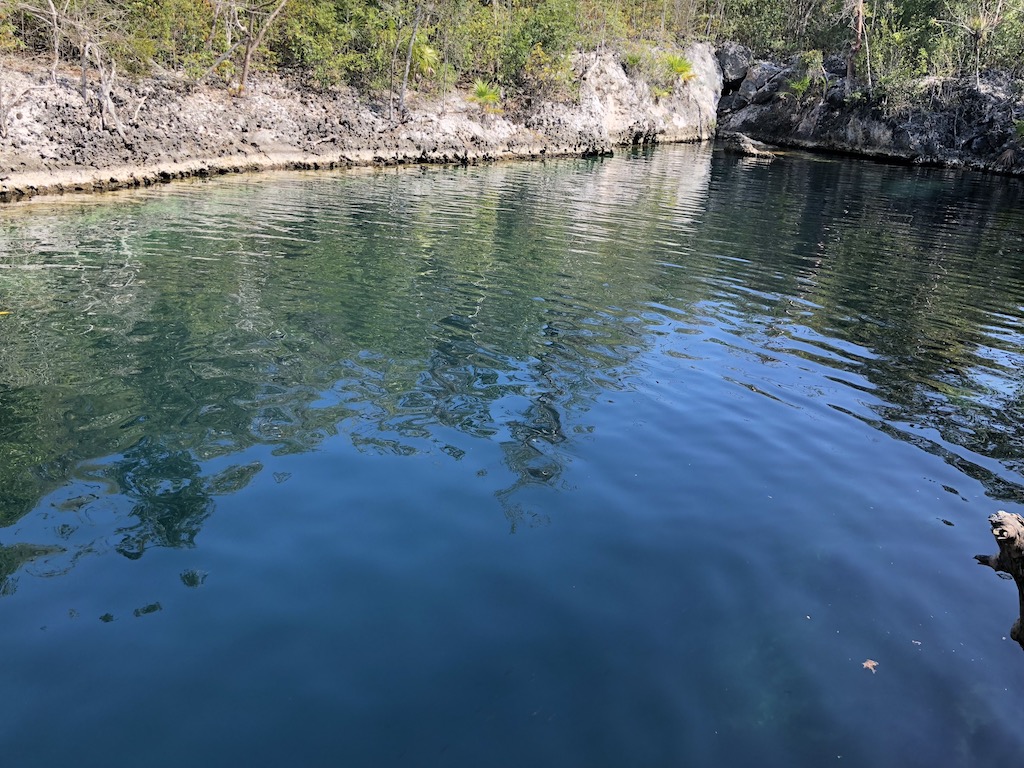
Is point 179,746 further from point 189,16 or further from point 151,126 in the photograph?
point 189,16

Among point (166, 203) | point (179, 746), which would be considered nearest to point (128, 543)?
point (179, 746)

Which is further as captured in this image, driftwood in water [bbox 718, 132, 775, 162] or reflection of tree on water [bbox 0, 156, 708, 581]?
driftwood in water [bbox 718, 132, 775, 162]

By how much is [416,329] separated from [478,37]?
33.6 m

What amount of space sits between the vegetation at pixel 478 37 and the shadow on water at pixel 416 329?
8.71 m

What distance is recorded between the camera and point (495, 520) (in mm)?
5629

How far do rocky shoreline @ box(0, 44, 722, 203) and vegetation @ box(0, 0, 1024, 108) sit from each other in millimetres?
894

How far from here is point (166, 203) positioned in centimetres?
2009

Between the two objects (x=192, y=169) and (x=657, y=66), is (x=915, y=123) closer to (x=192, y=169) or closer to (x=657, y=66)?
(x=657, y=66)

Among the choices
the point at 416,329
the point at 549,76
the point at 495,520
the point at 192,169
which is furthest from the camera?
the point at 549,76

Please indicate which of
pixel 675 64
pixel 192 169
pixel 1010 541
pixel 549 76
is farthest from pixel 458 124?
pixel 1010 541

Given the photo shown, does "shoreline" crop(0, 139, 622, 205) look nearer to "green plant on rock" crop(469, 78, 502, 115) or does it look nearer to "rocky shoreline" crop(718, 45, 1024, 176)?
"green plant on rock" crop(469, 78, 502, 115)

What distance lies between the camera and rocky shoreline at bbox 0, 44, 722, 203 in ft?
72.4

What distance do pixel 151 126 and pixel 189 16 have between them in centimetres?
585

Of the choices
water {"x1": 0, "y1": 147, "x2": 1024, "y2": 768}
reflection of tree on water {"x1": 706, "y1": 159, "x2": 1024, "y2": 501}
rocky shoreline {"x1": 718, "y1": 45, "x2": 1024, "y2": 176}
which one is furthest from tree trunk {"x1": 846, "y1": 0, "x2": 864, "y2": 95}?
water {"x1": 0, "y1": 147, "x2": 1024, "y2": 768}
